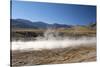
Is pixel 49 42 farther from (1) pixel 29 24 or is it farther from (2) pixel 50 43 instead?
(1) pixel 29 24

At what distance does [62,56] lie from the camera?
2.46 m

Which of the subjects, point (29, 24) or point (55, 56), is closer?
point (29, 24)

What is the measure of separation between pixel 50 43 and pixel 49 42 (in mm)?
19

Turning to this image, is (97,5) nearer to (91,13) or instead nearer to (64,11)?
(91,13)

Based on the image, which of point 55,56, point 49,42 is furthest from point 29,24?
point 55,56

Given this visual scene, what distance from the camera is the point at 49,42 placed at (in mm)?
2416

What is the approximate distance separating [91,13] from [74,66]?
2.55 feet

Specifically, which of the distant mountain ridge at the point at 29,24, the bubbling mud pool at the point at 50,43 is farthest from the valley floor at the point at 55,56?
the distant mountain ridge at the point at 29,24

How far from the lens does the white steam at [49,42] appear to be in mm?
2291

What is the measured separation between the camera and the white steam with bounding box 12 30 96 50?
2.29 meters

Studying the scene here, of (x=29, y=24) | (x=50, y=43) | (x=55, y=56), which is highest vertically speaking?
(x=29, y=24)

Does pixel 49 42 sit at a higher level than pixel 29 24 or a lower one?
lower

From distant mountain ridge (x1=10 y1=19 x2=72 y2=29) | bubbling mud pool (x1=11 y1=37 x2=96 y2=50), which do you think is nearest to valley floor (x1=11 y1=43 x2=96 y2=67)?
bubbling mud pool (x1=11 y1=37 x2=96 y2=50)

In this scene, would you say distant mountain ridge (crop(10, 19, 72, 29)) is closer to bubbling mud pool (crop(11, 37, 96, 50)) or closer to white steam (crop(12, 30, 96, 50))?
white steam (crop(12, 30, 96, 50))
